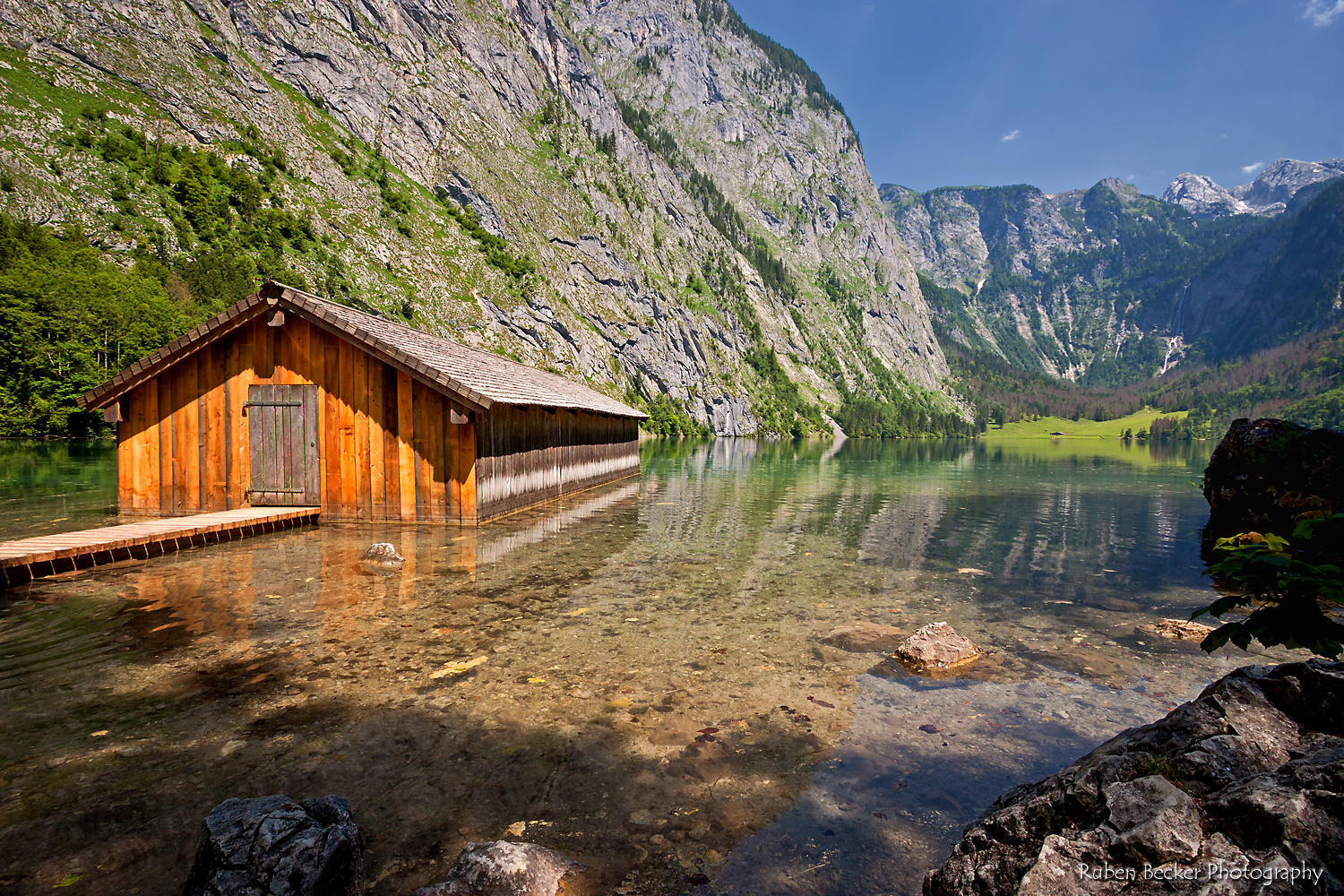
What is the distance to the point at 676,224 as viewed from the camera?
16488cm

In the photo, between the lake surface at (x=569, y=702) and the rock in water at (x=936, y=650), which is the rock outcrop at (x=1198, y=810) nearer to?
the lake surface at (x=569, y=702)

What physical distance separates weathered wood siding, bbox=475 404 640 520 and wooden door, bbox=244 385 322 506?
4.28 meters

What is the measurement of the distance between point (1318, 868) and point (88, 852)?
20.2 feet

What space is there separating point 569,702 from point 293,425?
13350mm

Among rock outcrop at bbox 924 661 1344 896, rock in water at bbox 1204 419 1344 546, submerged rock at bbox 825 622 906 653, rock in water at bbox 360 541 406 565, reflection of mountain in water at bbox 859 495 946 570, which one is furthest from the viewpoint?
reflection of mountain in water at bbox 859 495 946 570

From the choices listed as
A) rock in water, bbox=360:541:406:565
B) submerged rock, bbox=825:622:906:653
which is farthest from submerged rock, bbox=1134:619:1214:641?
rock in water, bbox=360:541:406:565

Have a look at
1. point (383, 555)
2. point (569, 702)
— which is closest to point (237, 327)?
point (383, 555)

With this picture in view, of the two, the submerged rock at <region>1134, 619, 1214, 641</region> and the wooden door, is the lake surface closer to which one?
the submerged rock at <region>1134, 619, 1214, 641</region>

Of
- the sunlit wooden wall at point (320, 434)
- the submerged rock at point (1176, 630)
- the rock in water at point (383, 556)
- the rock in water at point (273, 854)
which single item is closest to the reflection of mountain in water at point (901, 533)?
the submerged rock at point (1176, 630)

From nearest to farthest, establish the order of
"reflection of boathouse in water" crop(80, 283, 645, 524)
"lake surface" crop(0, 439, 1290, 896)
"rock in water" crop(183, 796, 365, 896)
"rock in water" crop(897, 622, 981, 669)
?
"rock in water" crop(183, 796, 365, 896), "lake surface" crop(0, 439, 1290, 896), "rock in water" crop(897, 622, 981, 669), "reflection of boathouse in water" crop(80, 283, 645, 524)

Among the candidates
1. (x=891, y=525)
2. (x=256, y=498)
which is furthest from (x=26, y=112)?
(x=891, y=525)

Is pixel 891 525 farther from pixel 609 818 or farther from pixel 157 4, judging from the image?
pixel 157 4

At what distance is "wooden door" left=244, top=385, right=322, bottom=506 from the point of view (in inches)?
617

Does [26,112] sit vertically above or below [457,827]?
above
